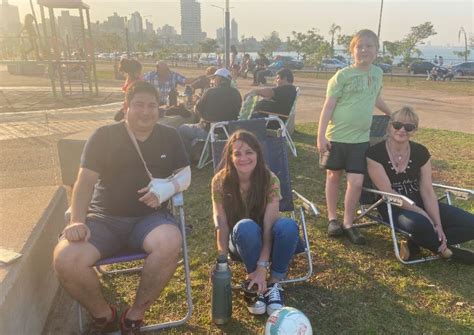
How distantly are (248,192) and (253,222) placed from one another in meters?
0.24

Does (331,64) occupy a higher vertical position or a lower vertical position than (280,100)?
lower

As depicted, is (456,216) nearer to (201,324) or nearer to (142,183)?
(201,324)

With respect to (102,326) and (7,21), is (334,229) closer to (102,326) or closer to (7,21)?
(102,326)

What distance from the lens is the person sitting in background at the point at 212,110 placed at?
19.4 ft

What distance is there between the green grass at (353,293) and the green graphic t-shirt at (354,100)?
0.94 metres

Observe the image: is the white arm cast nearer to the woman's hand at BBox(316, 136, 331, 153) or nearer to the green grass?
the green grass

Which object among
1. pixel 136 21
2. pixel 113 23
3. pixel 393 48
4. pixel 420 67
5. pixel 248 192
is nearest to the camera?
pixel 248 192

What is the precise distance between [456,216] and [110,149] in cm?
259

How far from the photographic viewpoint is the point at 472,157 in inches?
260

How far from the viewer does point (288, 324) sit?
2266 millimetres

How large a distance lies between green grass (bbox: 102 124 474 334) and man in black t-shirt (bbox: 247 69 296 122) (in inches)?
120

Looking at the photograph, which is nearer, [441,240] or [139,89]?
[139,89]

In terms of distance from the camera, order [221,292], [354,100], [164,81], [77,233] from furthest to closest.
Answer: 1. [164,81]
2. [354,100]
3. [221,292]
4. [77,233]

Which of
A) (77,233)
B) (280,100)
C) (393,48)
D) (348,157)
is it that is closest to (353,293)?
(348,157)
